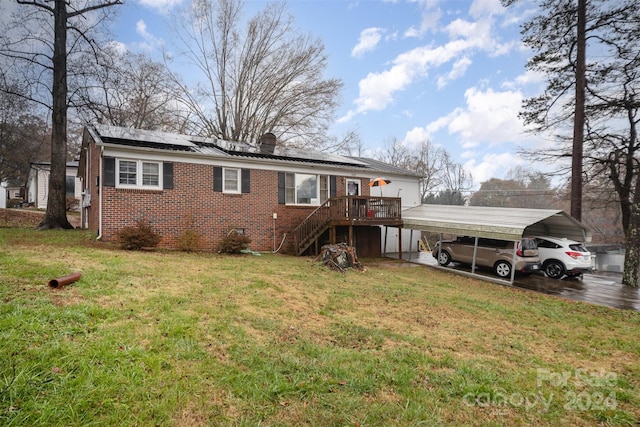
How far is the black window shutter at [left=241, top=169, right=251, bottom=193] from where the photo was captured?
1330 cm

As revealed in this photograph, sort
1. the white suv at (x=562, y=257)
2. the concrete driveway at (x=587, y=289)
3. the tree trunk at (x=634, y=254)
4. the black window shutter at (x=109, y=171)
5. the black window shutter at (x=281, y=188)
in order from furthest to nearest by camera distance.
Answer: the black window shutter at (x=281, y=188), the white suv at (x=562, y=257), the tree trunk at (x=634, y=254), the black window shutter at (x=109, y=171), the concrete driveway at (x=587, y=289)

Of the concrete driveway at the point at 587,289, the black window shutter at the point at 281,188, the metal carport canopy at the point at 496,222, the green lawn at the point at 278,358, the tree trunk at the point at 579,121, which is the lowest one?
the concrete driveway at the point at 587,289

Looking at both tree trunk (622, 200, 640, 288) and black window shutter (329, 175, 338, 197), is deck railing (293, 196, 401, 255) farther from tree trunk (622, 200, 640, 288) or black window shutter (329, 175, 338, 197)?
tree trunk (622, 200, 640, 288)

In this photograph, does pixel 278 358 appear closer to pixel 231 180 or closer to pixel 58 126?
pixel 231 180

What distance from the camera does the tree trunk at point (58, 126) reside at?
44.7 ft

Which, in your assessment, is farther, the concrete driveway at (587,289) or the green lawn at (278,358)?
the concrete driveway at (587,289)

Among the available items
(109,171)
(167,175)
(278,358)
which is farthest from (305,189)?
(278,358)

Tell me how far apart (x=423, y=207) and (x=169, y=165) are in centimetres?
1214

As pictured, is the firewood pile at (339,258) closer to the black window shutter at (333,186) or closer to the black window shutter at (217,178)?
the black window shutter at (333,186)

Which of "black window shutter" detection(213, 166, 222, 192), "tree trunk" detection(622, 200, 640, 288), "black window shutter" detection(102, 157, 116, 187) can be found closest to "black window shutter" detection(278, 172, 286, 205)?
"black window shutter" detection(213, 166, 222, 192)

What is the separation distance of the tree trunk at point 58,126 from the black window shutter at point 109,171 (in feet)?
17.1

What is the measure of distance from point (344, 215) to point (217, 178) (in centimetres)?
555

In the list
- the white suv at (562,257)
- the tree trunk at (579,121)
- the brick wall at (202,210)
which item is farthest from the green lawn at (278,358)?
the tree trunk at (579,121)

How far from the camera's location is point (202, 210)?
1237 cm
